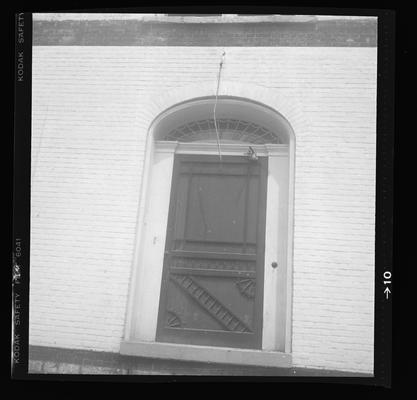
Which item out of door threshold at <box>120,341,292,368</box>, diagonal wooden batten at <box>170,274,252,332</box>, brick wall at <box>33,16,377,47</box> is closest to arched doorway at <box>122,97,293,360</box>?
diagonal wooden batten at <box>170,274,252,332</box>

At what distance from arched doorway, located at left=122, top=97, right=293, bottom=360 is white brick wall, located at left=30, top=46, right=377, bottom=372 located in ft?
0.86

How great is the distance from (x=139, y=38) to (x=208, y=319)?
2966 mm

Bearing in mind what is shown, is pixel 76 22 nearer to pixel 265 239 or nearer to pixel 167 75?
pixel 167 75

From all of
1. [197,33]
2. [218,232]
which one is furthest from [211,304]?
[197,33]

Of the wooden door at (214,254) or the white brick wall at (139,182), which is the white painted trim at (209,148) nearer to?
the wooden door at (214,254)

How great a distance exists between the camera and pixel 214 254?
4320mm

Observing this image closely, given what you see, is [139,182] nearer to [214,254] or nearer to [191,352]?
[214,254]

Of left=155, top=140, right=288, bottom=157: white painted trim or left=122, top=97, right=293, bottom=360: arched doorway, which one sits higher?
left=155, top=140, right=288, bottom=157: white painted trim

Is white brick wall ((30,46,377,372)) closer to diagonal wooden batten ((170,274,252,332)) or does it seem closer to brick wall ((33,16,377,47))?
brick wall ((33,16,377,47))

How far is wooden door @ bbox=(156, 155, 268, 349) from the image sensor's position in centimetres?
418

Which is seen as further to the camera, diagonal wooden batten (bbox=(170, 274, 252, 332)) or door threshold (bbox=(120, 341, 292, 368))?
diagonal wooden batten (bbox=(170, 274, 252, 332))

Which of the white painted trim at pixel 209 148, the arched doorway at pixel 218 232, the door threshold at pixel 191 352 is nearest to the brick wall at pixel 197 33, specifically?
the arched doorway at pixel 218 232

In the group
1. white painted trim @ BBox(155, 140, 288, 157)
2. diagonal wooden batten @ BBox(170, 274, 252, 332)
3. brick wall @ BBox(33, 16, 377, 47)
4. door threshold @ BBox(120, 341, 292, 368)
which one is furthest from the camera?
white painted trim @ BBox(155, 140, 288, 157)

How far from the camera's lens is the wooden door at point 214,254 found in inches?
165
